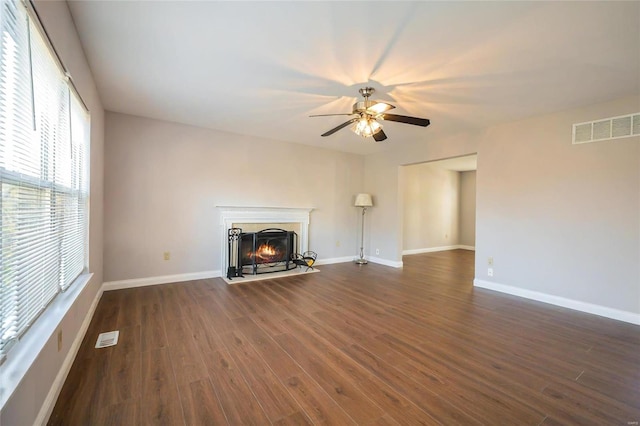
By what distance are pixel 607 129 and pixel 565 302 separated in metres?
2.15

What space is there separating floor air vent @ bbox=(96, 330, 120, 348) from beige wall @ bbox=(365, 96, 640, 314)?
4763 millimetres

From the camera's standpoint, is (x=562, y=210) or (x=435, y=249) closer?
(x=562, y=210)

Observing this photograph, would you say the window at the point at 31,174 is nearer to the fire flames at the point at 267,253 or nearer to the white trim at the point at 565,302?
the fire flames at the point at 267,253

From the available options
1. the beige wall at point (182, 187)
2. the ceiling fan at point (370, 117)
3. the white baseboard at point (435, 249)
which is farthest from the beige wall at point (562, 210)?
the beige wall at point (182, 187)

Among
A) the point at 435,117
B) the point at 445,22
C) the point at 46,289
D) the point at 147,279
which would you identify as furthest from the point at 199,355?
the point at 435,117

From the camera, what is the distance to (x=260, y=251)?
495 cm

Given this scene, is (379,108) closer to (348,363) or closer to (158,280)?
(348,363)

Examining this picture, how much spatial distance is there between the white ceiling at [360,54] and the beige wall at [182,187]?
0.69 meters

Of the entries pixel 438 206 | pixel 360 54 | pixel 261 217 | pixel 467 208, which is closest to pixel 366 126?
pixel 360 54

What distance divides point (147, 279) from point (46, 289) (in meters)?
2.56

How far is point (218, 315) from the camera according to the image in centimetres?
300

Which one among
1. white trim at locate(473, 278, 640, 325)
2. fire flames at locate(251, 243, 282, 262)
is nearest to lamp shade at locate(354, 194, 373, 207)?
fire flames at locate(251, 243, 282, 262)

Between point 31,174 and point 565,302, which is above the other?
point 31,174

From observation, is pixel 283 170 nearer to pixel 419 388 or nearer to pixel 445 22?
pixel 445 22
